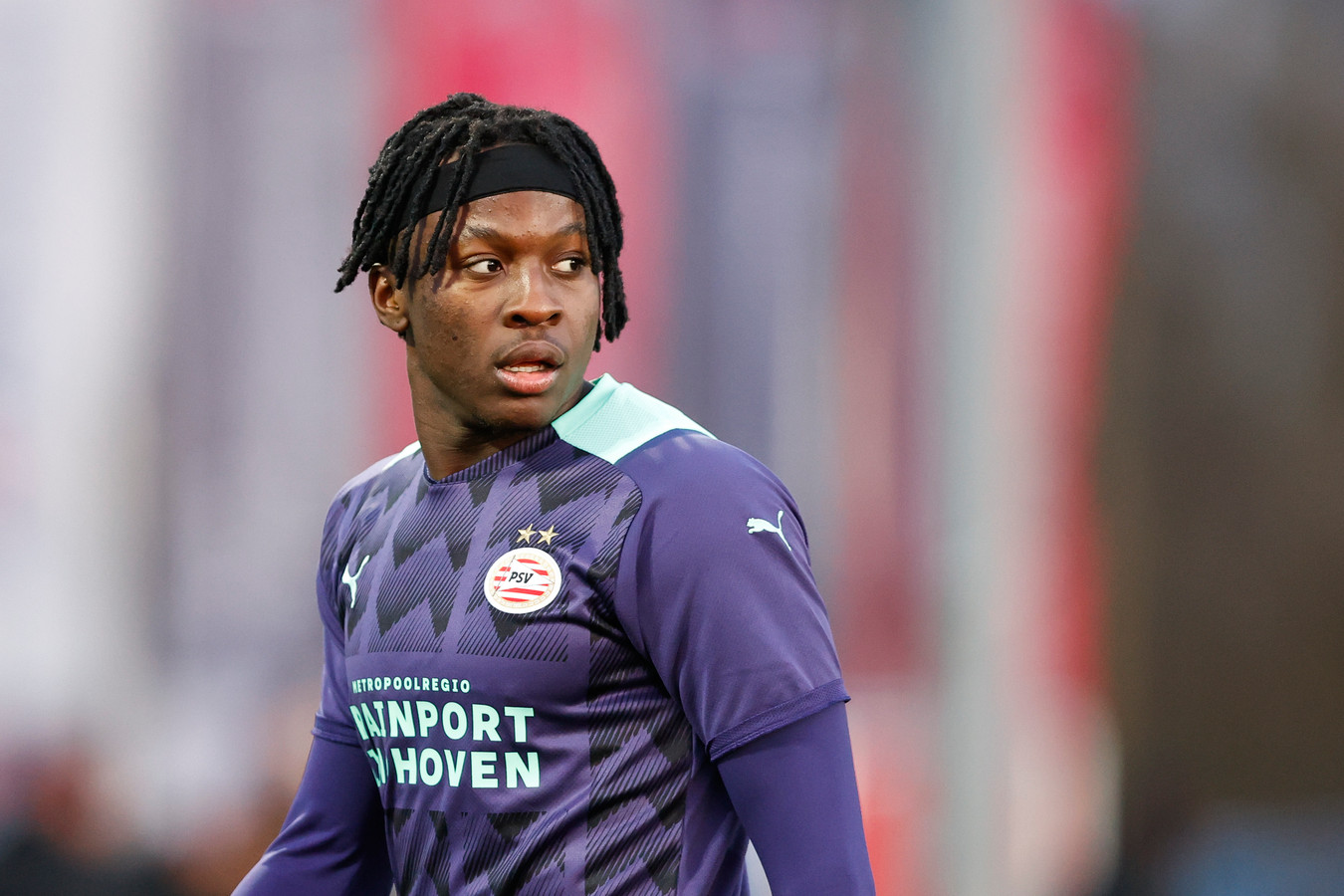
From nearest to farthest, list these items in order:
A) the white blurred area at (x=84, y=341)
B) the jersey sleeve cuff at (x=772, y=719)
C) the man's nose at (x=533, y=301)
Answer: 1. the jersey sleeve cuff at (x=772, y=719)
2. the man's nose at (x=533, y=301)
3. the white blurred area at (x=84, y=341)

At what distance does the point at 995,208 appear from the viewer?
3.17 metres

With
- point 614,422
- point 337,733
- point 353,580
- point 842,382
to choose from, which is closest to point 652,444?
point 614,422

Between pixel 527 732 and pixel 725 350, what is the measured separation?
209cm

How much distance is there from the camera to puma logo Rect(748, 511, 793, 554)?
1.27 m

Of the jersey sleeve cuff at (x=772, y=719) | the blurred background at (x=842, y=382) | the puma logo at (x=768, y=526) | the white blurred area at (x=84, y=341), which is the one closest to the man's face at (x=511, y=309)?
the puma logo at (x=768, y=526)

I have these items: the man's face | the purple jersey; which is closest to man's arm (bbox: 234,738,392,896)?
the purple jersey

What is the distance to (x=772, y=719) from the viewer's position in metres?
1.22

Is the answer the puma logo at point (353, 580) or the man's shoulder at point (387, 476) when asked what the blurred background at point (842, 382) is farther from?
the puma logo at point (353, 580)

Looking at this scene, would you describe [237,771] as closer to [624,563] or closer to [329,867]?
[329,867]

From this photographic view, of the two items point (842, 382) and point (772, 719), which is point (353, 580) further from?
point (842, 382)

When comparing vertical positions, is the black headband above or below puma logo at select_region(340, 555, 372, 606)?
above

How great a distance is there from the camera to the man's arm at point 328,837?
1.59 m

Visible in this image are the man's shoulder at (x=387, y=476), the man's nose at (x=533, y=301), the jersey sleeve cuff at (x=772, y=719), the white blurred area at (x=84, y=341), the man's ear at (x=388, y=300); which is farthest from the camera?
the white blurred area at (x=84, y=341)

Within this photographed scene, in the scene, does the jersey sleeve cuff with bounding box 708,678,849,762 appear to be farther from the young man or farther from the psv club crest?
the psv club crest
